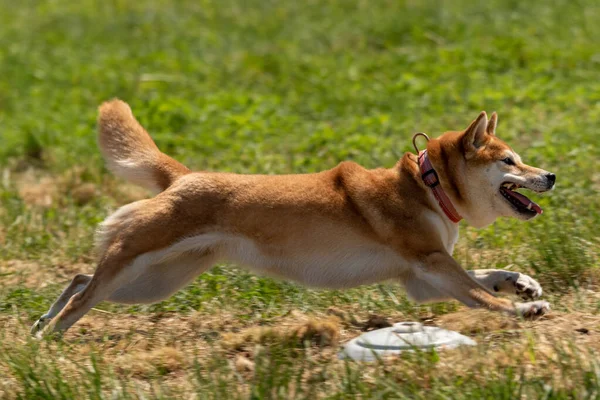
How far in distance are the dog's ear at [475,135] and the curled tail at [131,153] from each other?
174cm

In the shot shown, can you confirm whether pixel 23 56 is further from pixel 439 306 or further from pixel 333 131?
pixel 439 306

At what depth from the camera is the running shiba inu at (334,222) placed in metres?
5.96

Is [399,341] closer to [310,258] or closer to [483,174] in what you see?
[310,258]

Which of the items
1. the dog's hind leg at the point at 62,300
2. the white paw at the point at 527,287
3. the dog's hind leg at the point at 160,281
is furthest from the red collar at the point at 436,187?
the dog's hind leg at the point at 62,300

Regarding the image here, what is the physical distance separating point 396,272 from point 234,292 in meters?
1.28

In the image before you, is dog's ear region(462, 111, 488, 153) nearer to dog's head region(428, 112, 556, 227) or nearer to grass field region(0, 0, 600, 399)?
dog's head region(428, 112, 556, 227)

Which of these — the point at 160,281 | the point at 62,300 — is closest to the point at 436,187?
the point at 160,281

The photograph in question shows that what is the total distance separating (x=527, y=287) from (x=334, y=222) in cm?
120

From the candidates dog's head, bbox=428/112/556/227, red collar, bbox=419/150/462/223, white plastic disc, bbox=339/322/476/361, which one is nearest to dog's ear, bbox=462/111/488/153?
dog's head, bbox=428/112/556/227

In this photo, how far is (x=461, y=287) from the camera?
228 inches

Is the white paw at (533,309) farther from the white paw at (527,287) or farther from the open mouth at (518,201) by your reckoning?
the open mouth at (518,201)

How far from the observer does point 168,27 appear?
1491 cm

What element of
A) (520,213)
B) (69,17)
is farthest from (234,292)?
(69,17)

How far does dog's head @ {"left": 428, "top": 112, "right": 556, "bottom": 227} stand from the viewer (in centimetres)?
607
